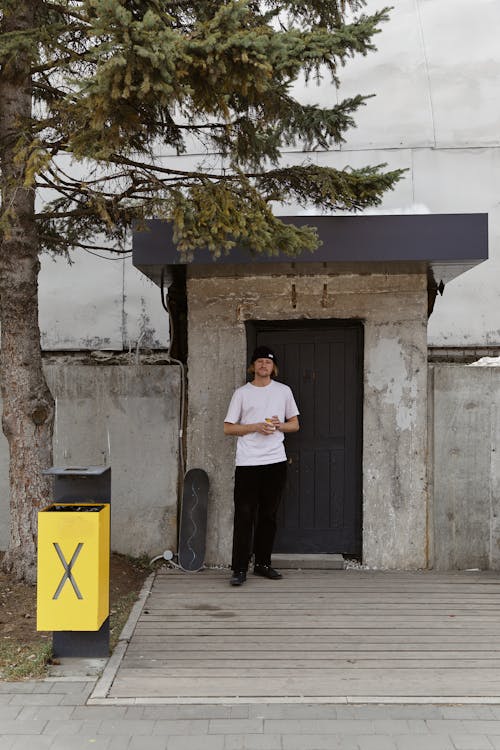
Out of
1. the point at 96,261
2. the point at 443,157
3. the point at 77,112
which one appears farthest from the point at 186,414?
the point at 443,157

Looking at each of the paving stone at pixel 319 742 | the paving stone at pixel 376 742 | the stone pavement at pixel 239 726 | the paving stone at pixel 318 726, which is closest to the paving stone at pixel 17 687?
the stone pavement at pixel 239 726

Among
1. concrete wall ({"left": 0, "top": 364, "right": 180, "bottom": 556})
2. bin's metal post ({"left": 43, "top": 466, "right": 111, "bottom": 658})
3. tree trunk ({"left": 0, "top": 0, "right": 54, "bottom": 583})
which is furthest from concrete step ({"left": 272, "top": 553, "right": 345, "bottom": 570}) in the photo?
bin's metal post ({"left": 43, "top": 466, "right": 111, "bottom": 658})

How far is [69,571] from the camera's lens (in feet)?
15.3

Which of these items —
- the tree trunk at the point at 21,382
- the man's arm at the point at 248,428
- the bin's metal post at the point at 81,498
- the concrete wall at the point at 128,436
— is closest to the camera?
the bin's metal post at the point at 81,498

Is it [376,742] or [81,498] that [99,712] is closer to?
[81,498]

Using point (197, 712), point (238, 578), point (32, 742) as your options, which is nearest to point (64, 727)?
point (32, 742)

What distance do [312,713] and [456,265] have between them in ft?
14.0

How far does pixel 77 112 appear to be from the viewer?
17.0ft

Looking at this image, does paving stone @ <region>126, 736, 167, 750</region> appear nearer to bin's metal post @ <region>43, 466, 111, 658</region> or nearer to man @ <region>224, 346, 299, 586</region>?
bin's metal post @ <region>43, 466, 111, 658</region>

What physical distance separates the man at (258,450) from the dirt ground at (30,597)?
961 mm

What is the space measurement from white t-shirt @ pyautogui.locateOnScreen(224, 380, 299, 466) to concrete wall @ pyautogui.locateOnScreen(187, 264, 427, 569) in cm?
69

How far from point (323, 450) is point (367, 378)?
2.82ft

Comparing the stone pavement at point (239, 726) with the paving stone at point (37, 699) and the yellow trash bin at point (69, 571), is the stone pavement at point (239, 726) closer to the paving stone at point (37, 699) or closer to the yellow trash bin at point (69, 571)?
the paving stone at point (37, 699)

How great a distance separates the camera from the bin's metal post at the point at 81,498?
15.8 ft
